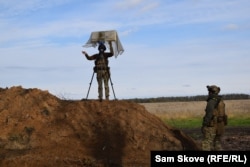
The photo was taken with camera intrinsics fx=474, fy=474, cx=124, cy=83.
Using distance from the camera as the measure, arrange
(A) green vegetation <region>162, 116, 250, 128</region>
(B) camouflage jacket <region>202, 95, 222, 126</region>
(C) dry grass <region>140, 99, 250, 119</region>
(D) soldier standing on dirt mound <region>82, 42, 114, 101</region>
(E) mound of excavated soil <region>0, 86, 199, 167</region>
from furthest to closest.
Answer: (C) dry grass <region>140, 99, 250, 119</region>
(A) green vegetation <region>162, 116, 250, 128</region>
(D) soldier standing on dirt mound <region>82, 42, 114, 101</region>
(E) mound of excavated soil <region>0, 86, 199, 167</region>
(B) camouflage jacket <region>202, 95, 222, 126</region>

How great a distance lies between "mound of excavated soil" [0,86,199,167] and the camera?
14.6 meters

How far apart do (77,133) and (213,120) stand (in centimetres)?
541

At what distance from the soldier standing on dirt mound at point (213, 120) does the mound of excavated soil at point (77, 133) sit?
297 centimetres

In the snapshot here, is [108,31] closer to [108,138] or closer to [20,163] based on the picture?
[108,138]

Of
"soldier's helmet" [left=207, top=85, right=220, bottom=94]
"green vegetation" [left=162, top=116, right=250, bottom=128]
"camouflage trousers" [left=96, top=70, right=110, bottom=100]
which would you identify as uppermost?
"camouflage trousers" [left=96, top=70, right=110, bottom=100]

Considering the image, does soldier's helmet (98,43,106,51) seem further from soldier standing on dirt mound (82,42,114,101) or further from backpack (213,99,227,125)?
backpack (213,99,227,125)

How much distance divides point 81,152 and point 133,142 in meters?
1.75

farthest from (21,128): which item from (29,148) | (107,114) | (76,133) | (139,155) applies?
(139,155)

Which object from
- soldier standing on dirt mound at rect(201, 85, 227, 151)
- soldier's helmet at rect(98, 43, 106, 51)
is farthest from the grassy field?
soldier standing on dirt mound at rect(201, 85, 227, 151)

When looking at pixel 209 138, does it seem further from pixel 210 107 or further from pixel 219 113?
pixel 210 107

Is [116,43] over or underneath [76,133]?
over

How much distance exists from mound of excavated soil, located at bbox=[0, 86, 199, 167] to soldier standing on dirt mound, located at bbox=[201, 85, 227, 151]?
9.73ft

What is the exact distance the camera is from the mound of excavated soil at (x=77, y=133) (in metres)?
14.6

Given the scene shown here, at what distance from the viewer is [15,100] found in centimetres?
1688
